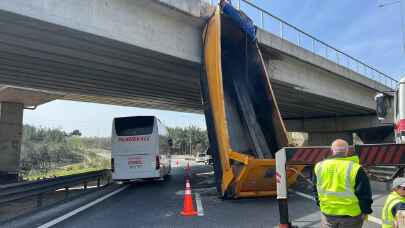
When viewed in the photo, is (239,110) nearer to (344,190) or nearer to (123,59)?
(123,59)

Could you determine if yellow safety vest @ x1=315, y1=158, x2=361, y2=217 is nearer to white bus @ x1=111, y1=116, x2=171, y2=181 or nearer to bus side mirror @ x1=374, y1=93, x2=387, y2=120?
bus side mirror @ x1=374, y1=93, x2=387, y2=120

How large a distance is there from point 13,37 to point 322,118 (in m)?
30.1

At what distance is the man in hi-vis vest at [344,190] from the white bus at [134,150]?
516 inches

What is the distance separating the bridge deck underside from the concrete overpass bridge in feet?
0.11

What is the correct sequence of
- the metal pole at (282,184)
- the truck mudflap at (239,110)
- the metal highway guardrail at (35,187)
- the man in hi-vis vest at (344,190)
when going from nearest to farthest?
the man in hi-vis vest at (344,190) < the metal pole at (282,184) < the metal highway guardrail at (35,187) < the truck mudflap at (239,110)

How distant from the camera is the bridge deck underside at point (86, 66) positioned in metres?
11.5

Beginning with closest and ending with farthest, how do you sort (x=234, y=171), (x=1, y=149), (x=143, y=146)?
1. (x=234, y=171)
2. (x=143, y=146)
3. (x=1, y=149)

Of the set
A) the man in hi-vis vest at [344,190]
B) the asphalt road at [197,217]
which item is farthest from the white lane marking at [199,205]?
the man in hi-vis vest at [344,190]

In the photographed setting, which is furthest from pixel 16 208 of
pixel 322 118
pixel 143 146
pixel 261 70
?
pixel 322 118

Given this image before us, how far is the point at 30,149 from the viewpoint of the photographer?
2226 inches

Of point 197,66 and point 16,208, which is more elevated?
point 197,66

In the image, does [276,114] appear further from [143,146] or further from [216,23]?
[143,146]

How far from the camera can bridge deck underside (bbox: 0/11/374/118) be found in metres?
11.5

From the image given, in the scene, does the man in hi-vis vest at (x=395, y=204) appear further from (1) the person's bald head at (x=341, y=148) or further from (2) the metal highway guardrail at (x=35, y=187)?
(2) the metal highway guardrail at (x=35, y=187)
